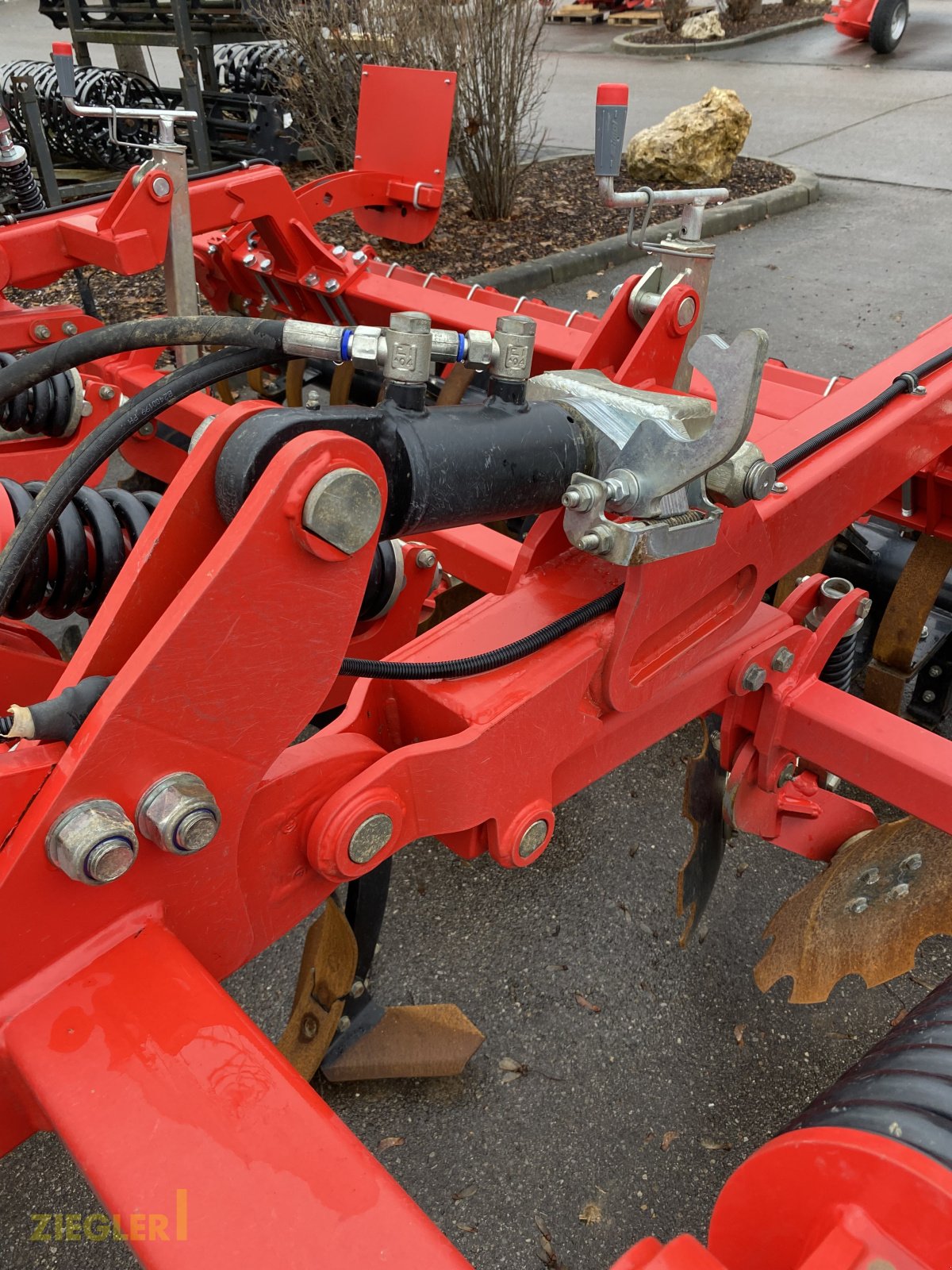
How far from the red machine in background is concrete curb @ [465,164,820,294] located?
735 cm

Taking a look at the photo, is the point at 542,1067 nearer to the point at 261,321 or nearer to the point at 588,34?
the point at 261,321

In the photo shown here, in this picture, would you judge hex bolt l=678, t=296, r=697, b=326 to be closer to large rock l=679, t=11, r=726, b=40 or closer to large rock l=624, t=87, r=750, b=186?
large rock l=624, t=87, r=750, b=186

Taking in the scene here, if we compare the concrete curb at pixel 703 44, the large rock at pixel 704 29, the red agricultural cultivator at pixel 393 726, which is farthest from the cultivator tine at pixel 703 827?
the large rock at pixel 704 29

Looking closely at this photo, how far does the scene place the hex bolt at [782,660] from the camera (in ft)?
5.47

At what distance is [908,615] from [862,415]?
892 millimetres

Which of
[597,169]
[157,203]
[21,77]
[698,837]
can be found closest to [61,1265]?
[698,837]

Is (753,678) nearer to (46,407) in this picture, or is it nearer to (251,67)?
(46,407)

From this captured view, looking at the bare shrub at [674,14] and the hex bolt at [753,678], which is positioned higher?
the bare shrub at [674,14]

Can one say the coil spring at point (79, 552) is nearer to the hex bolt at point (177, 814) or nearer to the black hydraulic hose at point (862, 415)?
the hex bolt at point (177, 814)

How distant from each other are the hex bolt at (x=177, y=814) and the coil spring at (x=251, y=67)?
8044 millimetres

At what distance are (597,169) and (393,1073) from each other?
1749 mm

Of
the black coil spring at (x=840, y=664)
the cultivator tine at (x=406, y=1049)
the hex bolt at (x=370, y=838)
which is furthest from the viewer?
the black coil spring at (x=840, y=664)

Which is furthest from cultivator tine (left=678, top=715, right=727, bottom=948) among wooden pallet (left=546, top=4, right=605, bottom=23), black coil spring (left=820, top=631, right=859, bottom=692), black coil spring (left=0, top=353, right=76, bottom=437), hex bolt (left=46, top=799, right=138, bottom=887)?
wooden pallet (left=546, top=4, right=605, bottom=23)

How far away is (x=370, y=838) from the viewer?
1.17m
